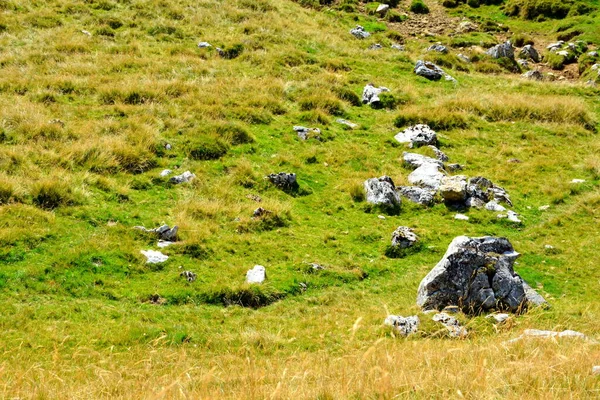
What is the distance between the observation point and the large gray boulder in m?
10.6

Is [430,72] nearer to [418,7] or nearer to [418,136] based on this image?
[418,136]

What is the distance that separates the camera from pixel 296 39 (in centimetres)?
3269

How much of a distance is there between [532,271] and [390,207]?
14.8 ft

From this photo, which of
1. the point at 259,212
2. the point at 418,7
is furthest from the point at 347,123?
the point at 418,7

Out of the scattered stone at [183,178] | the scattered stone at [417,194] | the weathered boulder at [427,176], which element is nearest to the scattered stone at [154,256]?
the scattered stone at [183,178]

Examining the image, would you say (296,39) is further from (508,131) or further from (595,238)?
(595,238)

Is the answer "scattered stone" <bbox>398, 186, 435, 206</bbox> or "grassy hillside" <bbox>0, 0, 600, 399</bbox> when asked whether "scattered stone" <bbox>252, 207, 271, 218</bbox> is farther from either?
"scattered stone" <bbox>398, 186, 435, 206</bbox>

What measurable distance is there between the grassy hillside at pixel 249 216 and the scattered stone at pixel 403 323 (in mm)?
265

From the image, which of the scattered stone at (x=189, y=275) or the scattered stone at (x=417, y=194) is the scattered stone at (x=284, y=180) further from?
the scattered stone at (x=189, y=275)

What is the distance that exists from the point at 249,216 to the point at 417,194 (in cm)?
565

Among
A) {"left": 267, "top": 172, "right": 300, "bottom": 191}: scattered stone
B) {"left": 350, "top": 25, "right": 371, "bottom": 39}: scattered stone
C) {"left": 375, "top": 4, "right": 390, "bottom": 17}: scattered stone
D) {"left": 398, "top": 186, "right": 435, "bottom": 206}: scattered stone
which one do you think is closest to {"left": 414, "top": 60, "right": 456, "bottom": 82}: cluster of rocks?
{"left": 350, "top": 25, "right": 371, "bottom": 39}: scattered stone

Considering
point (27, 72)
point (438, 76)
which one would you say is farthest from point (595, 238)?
point (27, 72)

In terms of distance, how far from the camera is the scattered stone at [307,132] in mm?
20312

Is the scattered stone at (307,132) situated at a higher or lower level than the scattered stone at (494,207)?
higher
